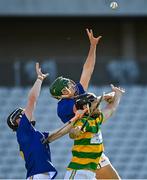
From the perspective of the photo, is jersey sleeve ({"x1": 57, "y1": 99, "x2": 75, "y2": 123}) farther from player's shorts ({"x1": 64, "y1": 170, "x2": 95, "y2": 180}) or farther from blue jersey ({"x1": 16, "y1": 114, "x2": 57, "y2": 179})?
player's shorts ({"x1": 64, "y1": 170, "x2": 95, "y2": 180})

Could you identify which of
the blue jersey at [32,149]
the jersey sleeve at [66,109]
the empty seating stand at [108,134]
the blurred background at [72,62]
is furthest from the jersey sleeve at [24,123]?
the empty seating stand at [108,134]

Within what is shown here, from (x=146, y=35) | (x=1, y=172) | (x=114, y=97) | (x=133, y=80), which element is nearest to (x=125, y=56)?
(x=146, y=35)

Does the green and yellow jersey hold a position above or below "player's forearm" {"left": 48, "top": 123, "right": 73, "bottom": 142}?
below

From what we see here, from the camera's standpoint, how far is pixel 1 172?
51.2ft

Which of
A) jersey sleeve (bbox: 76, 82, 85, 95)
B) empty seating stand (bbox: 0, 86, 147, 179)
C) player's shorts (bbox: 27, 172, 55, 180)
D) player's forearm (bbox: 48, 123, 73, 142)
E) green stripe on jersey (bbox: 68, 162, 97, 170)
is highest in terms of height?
jersey sleeve (bbox: 76, 82, 85, 95)

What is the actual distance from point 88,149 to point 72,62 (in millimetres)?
8644

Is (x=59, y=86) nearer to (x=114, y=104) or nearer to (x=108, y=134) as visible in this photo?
(x=114, y=104)

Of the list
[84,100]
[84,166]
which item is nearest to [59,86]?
[84,100]

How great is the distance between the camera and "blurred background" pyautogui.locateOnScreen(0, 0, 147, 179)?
16094 mm

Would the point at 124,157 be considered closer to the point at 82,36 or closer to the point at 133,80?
the point at 133,80

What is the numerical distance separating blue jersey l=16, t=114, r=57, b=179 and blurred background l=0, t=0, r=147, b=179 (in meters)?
7.18

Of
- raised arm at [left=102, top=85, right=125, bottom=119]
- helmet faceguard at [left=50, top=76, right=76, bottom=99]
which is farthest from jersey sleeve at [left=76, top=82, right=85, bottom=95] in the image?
raised arm at [left=102, top=85, right=125, bottom=119]

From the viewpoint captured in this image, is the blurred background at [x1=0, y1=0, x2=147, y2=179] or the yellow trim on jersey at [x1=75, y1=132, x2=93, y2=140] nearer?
the yellow trim on jersey at [x1=75, y1=132, x2=93, y2=140]
